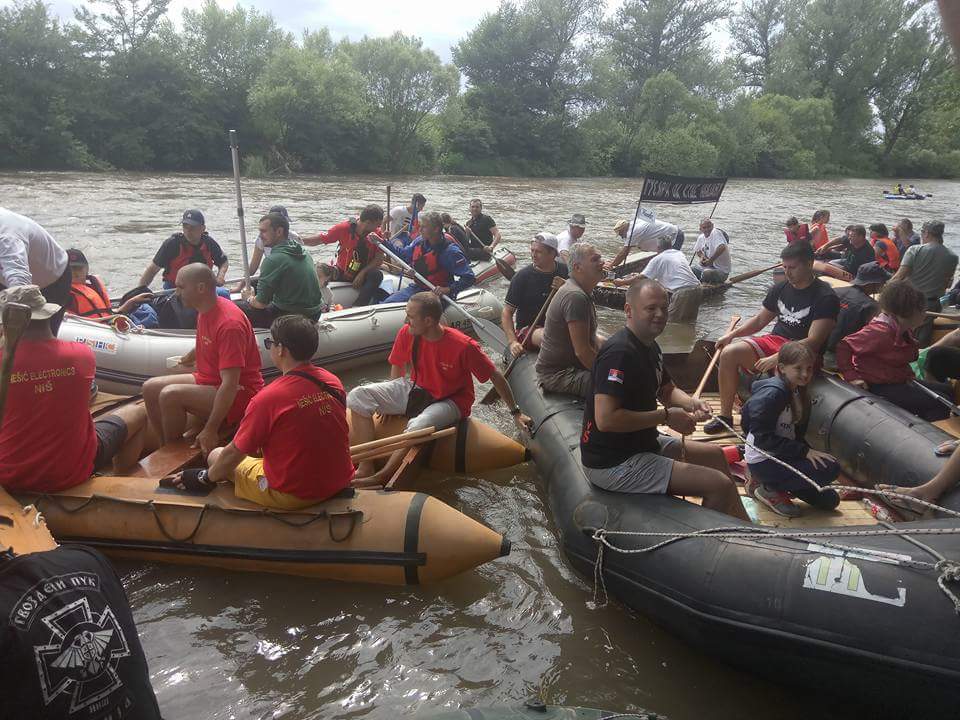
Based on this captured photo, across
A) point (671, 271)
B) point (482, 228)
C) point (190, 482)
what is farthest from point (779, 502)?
point (482, 228)

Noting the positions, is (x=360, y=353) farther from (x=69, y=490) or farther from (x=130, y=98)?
(x=130, y=98)

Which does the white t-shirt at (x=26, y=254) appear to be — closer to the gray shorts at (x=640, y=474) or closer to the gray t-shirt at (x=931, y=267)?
the gray shorts at (x=640, y=474)

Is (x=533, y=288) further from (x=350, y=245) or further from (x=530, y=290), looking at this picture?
(x=350, y=245)

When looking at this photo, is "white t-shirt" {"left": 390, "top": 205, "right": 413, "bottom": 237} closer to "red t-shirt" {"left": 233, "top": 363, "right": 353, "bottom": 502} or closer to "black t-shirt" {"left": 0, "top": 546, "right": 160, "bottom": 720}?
"red t-shirt" {"left": 233, "top": 363, "right": 353, "bottom": 502}

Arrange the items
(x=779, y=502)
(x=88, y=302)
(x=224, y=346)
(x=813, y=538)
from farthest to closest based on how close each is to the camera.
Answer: (x=88, y=302) < (x=224, y=346) < (x=779, y=502) < (x=813, y=538)

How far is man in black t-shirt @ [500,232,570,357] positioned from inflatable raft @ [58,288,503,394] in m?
1.70

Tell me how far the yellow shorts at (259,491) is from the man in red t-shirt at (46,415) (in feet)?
2.90

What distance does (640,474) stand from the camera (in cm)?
374

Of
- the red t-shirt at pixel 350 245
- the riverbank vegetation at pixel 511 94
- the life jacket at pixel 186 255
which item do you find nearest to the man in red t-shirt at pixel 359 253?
the red t-shirt at pixel 350 245

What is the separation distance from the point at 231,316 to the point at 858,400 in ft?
13.6

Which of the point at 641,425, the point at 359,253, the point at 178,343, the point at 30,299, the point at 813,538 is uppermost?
the point at 30,299

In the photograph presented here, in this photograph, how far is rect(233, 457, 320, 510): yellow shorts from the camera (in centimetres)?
395

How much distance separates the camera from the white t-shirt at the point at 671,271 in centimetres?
922

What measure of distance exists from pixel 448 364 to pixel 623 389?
165 centimetres
